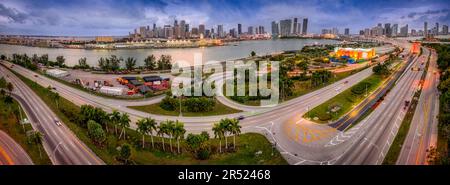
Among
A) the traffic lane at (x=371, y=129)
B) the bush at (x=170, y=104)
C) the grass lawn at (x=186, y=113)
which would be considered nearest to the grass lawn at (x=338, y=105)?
the traffic lane at (x=371, y=129)

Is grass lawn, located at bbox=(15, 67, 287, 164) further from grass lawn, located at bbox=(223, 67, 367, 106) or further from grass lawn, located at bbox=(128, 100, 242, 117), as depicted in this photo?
grass lawn, located at bbox=(223, 67, 367, 106)

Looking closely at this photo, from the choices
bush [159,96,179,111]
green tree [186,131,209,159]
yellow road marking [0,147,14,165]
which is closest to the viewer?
yellow road marking [0,147,14,165]

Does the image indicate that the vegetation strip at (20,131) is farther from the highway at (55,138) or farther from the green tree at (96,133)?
the green tree at (96,133)

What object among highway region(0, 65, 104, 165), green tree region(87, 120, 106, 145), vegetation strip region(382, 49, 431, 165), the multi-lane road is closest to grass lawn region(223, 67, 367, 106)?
the multi-lane road

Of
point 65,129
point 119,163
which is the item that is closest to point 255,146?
point 119,163

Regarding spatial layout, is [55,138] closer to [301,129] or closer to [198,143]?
[198,143]

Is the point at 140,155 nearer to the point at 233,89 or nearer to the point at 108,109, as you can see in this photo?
the point at 108,109

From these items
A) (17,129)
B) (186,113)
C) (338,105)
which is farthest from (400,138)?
(17,129)
